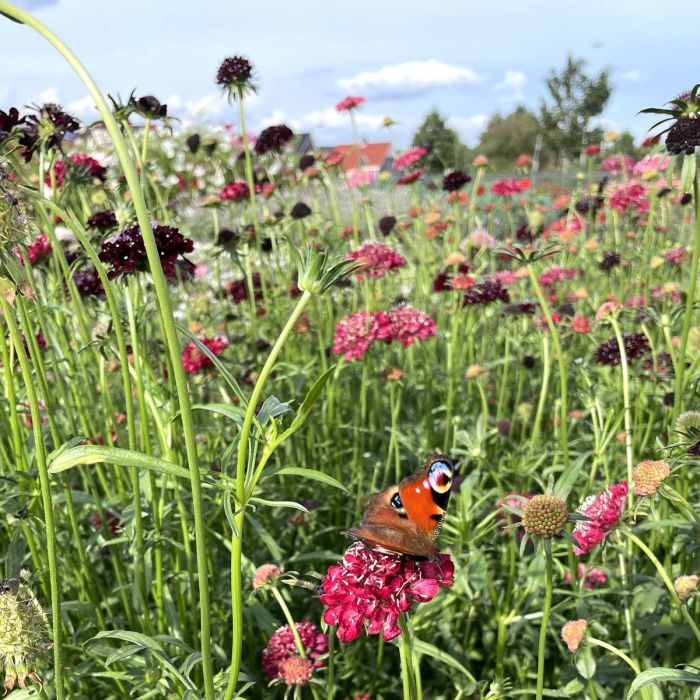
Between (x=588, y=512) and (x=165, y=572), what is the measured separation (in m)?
1.10

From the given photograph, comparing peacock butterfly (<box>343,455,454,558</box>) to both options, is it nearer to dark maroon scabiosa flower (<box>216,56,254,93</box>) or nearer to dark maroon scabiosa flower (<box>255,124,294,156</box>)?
dark maroon scabiosa flower (<box>216,56,254,93</box>)

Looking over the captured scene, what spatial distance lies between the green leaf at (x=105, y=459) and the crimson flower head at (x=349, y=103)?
3643mm

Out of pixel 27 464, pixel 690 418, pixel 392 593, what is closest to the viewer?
pixel 392 593

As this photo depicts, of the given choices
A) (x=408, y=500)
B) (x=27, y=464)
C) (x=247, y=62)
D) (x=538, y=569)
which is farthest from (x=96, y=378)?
(x=408, y=500)

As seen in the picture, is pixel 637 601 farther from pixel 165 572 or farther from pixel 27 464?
pixel 27 464

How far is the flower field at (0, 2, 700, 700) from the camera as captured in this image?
1.04 meters

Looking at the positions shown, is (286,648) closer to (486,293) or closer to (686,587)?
(686,587)

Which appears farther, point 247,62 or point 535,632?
point 247,62

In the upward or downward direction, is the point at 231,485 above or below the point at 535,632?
above

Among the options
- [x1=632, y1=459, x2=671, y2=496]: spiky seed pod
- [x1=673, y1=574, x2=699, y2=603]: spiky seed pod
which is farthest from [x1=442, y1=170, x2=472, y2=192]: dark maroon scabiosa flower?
[x1=673, y1=574, x2=699, y2=603]: spiky seed pod

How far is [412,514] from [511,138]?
40438 millimetres

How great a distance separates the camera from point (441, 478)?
38.6 inches

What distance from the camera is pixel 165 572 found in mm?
1827

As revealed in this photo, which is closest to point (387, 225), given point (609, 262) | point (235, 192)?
point (235, 192)
